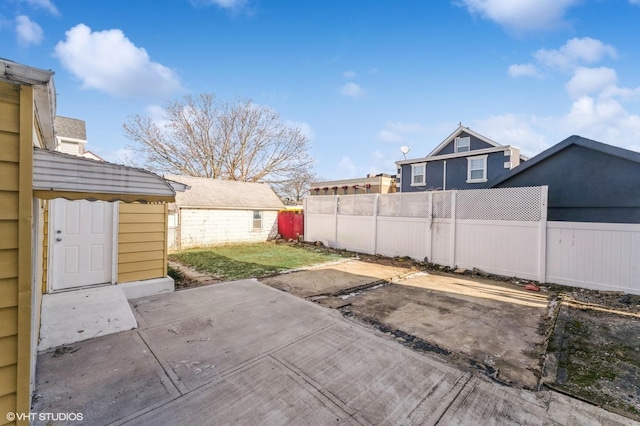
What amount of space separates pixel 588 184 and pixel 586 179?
0.57ft

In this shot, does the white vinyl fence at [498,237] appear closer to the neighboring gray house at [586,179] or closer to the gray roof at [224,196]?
the neighboring gray house at [586,179]

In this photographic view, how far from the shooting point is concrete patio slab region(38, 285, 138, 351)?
3.49m

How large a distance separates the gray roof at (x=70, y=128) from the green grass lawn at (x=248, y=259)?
566 centimetres

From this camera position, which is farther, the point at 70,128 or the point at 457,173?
the point at 457,173

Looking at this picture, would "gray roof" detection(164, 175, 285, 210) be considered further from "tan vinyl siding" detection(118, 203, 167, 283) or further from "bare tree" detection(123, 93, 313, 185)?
"tan vinyl siding" detection(118, 203, 167, 283)

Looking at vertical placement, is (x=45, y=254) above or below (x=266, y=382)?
above

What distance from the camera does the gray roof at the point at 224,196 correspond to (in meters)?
13.0

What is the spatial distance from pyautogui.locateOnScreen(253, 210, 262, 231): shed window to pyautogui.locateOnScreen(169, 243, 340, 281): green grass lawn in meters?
2.32

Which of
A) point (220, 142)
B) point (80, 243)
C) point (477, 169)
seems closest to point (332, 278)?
point (80, 243)

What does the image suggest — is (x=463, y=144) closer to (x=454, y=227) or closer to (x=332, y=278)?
(x=454, y=227)

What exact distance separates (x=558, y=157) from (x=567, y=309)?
685 centimetres

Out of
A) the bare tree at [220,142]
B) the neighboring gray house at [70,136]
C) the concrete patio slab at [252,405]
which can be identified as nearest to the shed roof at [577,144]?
the concrete patio slab at [252,405]

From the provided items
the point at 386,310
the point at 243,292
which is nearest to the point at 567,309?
the point at 386,310

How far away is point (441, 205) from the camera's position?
8680 mm
